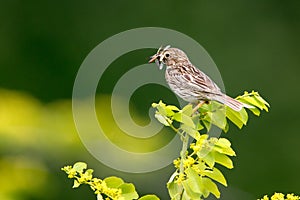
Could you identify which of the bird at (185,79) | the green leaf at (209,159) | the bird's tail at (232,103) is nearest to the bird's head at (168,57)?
the bird at (185,79)

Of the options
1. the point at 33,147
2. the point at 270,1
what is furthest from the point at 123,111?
the point at 270,1

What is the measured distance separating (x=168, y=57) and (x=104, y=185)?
1.03 feet

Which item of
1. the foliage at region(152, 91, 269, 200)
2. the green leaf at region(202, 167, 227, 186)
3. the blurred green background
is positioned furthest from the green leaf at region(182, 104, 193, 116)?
the blurred green background

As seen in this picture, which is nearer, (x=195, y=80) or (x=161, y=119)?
(x=161, y=119)

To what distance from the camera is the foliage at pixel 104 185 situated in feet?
4.74

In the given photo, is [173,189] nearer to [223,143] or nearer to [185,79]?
[223,143]

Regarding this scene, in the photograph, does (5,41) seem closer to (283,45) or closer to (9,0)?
(9,0)

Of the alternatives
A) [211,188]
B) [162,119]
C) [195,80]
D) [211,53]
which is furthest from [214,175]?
[211,53]

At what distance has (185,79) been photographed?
1702 millimetres

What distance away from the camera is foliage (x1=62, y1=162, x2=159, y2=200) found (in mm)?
1443

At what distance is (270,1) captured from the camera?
6531mm

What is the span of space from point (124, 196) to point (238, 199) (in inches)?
96.9

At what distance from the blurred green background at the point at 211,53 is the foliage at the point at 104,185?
334 centimetres

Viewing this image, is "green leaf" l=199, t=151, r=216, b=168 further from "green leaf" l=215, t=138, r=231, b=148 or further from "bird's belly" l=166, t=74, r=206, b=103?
"bird's belly" l=166, t=74, r=206, b=103
